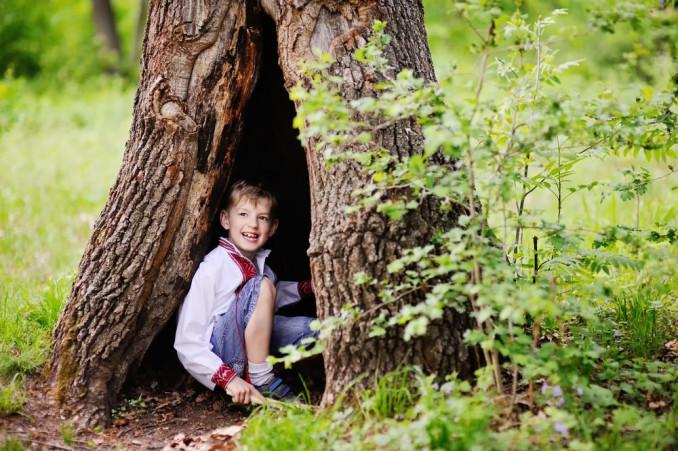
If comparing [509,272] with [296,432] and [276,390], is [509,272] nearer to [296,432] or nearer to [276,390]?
[296,432]

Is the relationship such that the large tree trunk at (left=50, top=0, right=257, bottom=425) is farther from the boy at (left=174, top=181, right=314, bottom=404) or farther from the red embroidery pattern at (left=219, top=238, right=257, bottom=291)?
the red embroidery pattern at (left=219, top=238, right=257, bottom=291)

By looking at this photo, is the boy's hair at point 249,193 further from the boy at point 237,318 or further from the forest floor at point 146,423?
the forest floor at point 146,423

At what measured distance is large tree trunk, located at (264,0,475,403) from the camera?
10.1 ft

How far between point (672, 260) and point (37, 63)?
58.7 ft

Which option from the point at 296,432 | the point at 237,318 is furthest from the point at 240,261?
the point at 296,432

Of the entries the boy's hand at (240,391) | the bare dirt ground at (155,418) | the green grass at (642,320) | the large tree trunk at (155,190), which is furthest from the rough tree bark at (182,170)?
the green grass at (642,320)

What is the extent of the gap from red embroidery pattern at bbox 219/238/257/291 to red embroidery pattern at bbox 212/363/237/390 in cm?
55

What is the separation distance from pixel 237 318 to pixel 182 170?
94 centimetres

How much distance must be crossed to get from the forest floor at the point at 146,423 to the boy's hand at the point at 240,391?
0.45ft

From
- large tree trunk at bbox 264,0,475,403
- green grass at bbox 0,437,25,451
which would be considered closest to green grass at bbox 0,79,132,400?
green grass at bbox 0,437,25,451

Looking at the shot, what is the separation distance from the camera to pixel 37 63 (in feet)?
56.8

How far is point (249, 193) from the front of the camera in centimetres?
423

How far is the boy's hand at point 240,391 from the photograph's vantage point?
3.71 m

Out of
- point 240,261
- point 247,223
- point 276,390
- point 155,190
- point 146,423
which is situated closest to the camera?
point 155,190
